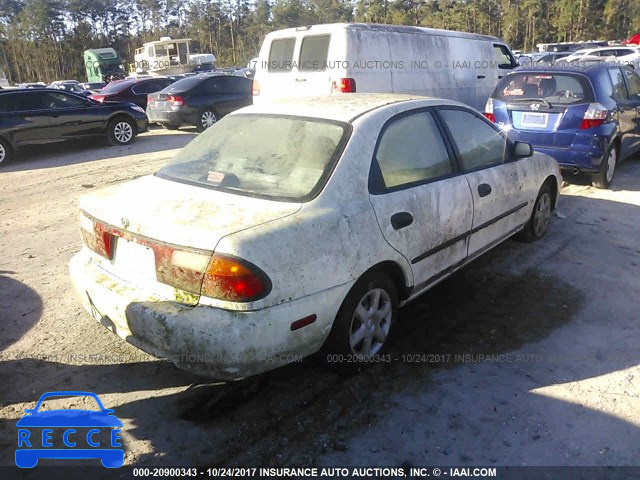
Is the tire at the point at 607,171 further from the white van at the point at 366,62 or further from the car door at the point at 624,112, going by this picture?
the white van at the point at 366,62

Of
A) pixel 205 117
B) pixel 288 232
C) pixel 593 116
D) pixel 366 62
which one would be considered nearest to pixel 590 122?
pixel 593 116

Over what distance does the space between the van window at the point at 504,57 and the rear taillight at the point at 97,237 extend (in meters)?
11.2

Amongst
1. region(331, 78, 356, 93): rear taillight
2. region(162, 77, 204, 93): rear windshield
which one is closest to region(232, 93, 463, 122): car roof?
region(331, 78, 356, 93): rear taillight

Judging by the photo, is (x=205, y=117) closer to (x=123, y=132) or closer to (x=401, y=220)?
(x=123, y=132)

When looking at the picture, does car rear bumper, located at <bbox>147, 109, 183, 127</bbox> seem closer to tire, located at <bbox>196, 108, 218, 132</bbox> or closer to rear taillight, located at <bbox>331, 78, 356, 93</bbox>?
tire, located at <bbox>196, 108, 218, 132</bbox>

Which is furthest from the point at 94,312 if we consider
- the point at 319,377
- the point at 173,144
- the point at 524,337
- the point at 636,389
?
the point at 173,144

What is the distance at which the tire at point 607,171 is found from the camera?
695cm

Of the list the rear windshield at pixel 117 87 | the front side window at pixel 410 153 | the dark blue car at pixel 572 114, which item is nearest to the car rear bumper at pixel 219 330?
the front side window at pixel 410 153

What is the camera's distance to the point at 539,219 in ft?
17.2

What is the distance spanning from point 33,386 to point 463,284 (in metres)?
3.29

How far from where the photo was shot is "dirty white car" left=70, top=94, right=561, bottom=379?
251cm

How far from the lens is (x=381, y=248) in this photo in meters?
3.03

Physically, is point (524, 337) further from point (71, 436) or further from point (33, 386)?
point (33, 386)

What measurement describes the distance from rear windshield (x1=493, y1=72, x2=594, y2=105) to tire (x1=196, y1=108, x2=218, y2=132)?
7.95m
